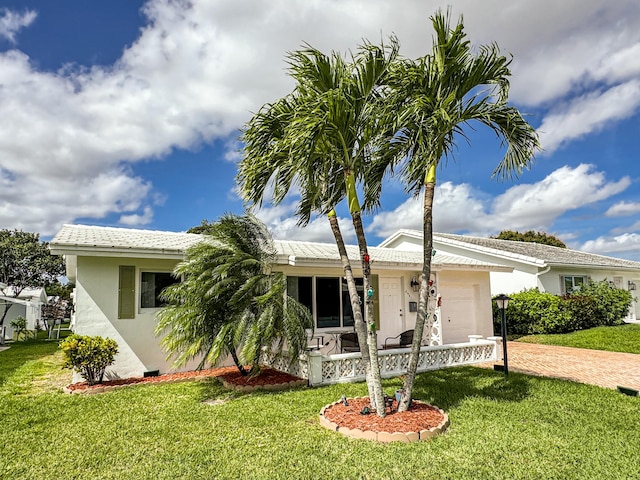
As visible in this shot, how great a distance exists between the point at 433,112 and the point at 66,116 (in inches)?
513

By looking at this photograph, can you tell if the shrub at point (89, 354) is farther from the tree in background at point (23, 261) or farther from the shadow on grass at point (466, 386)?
the tree in background at point (23, 261)

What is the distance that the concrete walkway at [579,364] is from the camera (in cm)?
982

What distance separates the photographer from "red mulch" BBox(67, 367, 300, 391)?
901 cm

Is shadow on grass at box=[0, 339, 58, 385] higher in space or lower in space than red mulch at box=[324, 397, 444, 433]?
lower

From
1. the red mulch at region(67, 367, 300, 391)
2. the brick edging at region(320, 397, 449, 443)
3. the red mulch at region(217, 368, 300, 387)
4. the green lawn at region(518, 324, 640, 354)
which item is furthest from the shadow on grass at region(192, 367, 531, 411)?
the green lawn at region(518, 324, 640, 354)

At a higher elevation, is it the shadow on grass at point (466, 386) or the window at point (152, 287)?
the window at point (152, 287)

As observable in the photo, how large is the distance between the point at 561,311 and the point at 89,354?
19.0 meters

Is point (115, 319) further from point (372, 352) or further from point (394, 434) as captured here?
point (394, 434)

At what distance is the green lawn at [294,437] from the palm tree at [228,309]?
3.33 feet

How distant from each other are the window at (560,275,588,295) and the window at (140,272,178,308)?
66.1 feet

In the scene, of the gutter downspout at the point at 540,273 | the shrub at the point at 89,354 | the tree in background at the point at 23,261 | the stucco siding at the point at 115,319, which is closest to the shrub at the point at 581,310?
the gutter downspout at the point at 540,273

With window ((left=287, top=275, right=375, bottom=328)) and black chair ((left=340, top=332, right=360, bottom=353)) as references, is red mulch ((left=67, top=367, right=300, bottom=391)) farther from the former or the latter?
window ((left=287, top=275, right=375, bottom=328))

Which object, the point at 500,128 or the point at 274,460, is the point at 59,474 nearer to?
the point at 274,460

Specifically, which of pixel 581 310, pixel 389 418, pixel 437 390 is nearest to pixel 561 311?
pixel 581 310
